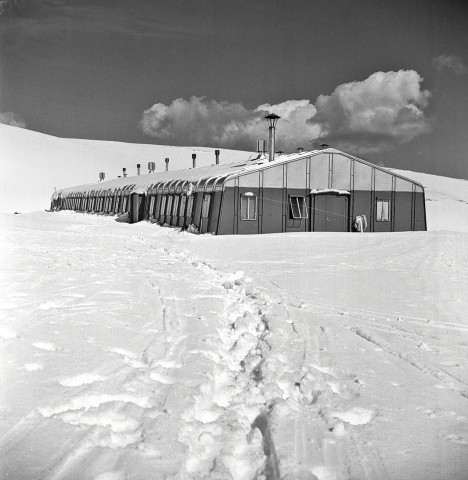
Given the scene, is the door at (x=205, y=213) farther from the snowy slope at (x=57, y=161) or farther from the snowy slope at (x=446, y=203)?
the snowy slope at (x=57, y=161)

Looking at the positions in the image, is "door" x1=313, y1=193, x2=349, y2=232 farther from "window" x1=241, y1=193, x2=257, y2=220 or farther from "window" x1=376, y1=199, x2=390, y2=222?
"window" x1=241, y1=193, x2=257, y2=220

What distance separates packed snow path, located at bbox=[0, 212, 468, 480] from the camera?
3.25 meters

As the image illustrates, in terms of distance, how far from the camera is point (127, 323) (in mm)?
6520

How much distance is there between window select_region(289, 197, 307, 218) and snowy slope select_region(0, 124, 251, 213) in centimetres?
5167

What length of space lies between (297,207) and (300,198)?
46cm

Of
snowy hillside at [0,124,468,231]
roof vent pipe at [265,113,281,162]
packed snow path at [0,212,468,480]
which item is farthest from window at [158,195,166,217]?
snowy hillside at [0,124,468,231]

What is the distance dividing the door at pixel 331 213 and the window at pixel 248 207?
319 centimetres

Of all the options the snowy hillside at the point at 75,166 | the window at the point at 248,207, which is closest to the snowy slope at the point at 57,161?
the snowy hillside at the point at 75,166

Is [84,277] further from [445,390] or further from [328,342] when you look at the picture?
[445,390]

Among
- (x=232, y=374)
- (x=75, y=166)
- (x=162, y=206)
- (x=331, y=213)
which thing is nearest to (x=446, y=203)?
(x=331, y=213)

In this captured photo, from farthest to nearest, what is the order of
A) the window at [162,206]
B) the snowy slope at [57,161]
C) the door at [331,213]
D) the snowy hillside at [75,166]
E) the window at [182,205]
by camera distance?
1. the snowy slope at [57,161]
2. the snowy hillside at [75,166]
3. the window at [162,206]
4. the window at [182,205]
5. the door at [331,213]

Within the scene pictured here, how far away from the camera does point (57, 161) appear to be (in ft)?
311

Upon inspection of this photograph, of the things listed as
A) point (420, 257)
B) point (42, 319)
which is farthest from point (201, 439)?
point (420, 257)

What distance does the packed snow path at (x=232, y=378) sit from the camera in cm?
325
